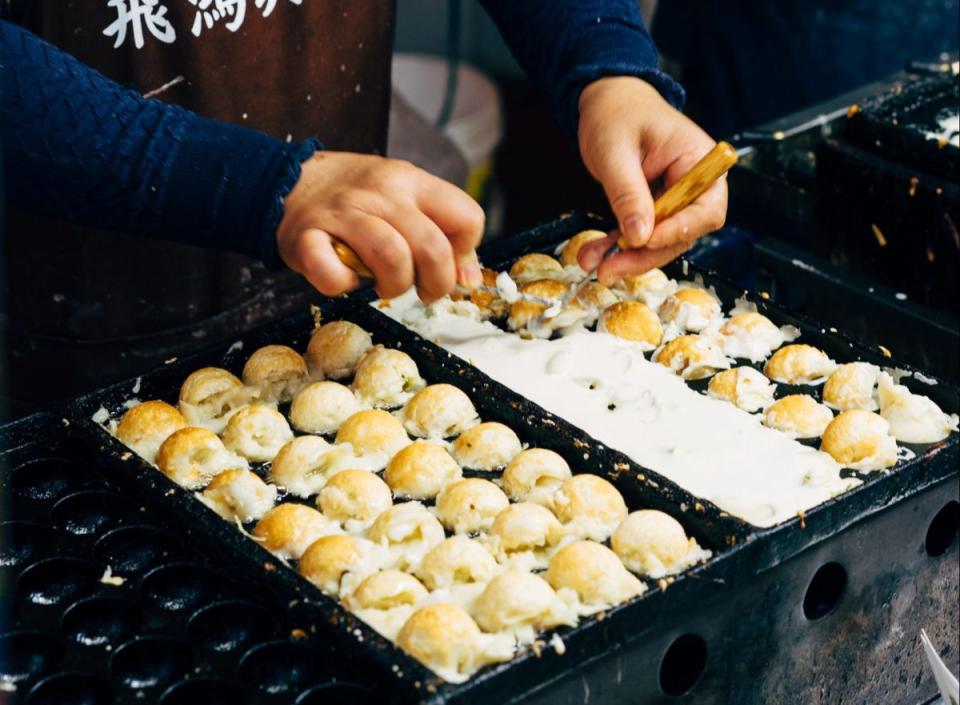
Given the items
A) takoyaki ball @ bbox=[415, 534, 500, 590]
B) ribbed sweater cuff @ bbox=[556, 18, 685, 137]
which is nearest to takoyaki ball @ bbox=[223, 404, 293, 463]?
takoyaki ball @ bbox=[415, 534, 500, 590]

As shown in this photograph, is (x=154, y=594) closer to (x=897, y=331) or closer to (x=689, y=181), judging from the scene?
(x=689, y=181)

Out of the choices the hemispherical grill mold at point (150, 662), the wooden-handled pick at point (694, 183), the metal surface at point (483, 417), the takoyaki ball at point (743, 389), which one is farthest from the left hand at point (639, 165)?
the hemispherical grill mold at point (150, 662)

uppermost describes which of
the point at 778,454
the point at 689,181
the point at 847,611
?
the point at 689,181

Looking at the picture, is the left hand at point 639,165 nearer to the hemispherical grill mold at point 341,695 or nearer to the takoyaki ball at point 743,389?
the takoyaki ball at point 743,389

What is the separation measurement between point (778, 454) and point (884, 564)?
213 mm

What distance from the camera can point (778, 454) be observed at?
1.91 metres

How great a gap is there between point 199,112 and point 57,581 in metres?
1.11

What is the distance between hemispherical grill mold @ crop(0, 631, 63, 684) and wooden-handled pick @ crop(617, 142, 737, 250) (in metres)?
1.07

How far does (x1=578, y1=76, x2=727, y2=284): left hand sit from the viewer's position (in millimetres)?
2127

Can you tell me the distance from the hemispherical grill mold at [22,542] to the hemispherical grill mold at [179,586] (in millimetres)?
158

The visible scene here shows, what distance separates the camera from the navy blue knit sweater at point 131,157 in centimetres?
191

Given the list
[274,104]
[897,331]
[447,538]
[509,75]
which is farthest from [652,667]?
[509,75]

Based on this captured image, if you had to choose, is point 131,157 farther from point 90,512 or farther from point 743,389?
point 743,389

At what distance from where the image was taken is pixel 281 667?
1545mm
